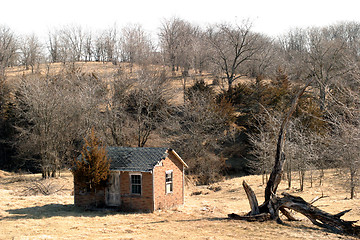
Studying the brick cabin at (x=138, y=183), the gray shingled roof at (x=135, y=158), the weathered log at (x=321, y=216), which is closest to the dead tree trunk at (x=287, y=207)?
the weathered log at (x=321, y=216)

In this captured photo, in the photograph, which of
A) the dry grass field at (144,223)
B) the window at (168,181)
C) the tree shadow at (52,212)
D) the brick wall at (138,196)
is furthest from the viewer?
the window at (168,181)

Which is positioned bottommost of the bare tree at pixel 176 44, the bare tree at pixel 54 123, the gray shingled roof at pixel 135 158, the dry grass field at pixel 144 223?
the dry grass field at pixel 144 223

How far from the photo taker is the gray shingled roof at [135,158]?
20297 mm

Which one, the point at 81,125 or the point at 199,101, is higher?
the point at 199,101

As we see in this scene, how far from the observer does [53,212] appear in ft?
64.2

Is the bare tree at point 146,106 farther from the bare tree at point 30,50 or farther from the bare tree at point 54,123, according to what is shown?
the bare tree at point 30,50

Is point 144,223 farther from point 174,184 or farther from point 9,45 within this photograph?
point 9,45

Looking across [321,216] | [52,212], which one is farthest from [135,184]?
[321,216]

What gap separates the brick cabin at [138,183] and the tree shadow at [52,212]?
72cm

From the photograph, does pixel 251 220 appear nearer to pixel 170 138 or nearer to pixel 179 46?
pixel 170 138

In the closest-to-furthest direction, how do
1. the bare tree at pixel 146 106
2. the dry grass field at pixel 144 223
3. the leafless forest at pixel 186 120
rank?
1. the dry grass field at pixel 144 223
2. the leafless forest at pixel 186 120
3. the bare tree at pixel 146 106

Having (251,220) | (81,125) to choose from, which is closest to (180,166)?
(251,220)

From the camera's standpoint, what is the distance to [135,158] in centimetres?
2116

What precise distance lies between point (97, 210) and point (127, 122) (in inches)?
802
